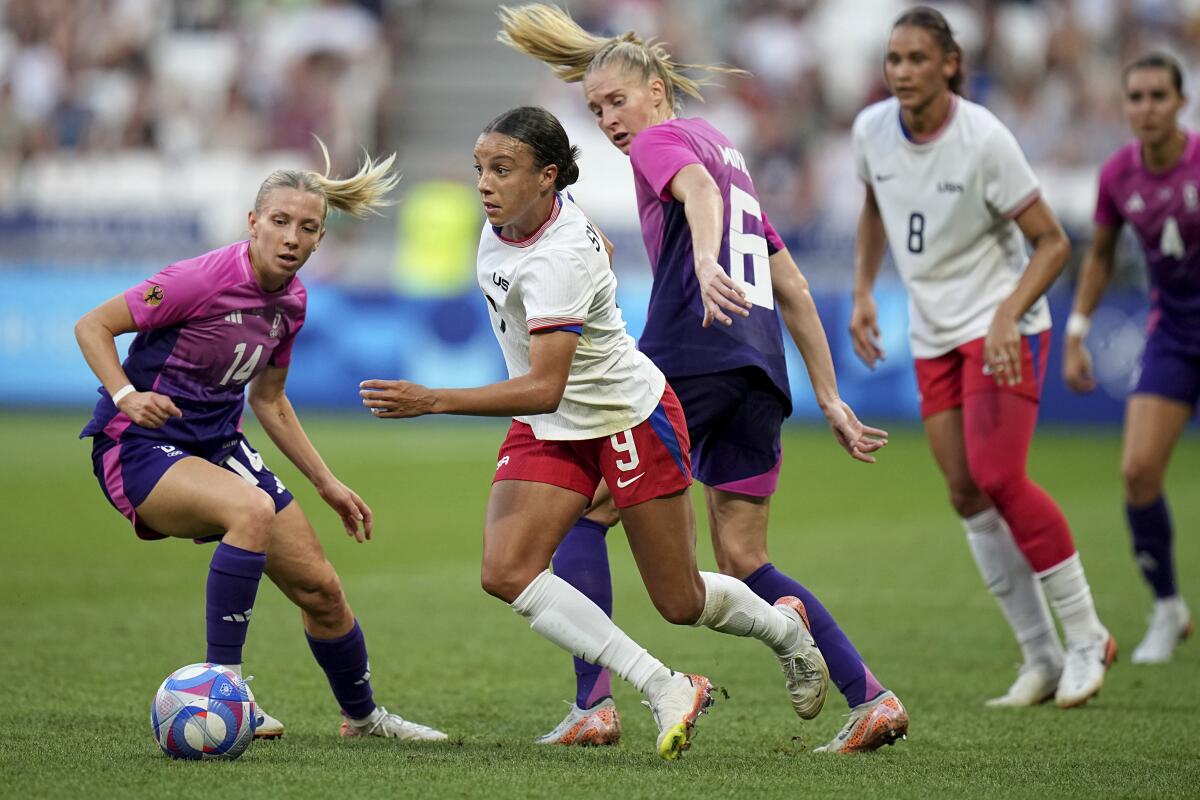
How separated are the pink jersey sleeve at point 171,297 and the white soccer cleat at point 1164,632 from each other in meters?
4.13

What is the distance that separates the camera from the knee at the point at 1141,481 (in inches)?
277

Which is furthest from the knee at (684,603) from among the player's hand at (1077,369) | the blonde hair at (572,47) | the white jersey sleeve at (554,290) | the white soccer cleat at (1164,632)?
the player's hand at (1077,369)

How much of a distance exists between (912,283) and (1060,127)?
11.2m

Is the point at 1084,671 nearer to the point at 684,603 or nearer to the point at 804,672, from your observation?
the point at 804,672

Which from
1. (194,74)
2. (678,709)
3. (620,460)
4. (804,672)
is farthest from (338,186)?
(194,74)

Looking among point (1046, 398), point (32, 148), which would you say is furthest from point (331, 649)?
point (32, 148)

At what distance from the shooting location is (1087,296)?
7.29 meters

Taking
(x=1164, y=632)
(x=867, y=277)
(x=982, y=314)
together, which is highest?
(x=867, y=277)

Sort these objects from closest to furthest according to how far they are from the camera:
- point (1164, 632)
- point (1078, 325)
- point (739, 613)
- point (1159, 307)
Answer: point (739, 613), point (1164, 632), point (1159, 307), point (1078, 325)

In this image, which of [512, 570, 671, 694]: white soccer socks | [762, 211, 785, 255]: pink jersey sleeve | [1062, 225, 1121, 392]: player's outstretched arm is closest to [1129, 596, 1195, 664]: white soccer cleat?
[1062, 225, 1121, 392]: player's outstretched arm

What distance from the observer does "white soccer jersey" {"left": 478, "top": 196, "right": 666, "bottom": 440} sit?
447 cm

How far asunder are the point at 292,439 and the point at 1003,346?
8.09 feet

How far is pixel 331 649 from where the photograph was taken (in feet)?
16.7

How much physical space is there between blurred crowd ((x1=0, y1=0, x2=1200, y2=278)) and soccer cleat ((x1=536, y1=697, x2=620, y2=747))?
11340 millimetres
